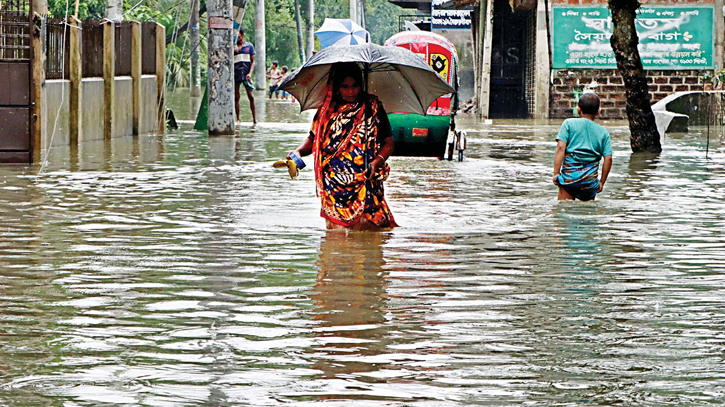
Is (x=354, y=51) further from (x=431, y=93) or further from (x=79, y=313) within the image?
(x=79, y=313)

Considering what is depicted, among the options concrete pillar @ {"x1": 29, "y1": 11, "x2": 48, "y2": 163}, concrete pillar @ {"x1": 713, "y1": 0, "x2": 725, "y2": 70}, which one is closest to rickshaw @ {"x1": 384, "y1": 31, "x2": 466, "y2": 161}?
concrete pillar @ {"x1": 29, "y1": 11, "x2": 48, "y2": 163}

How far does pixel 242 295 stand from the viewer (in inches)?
289

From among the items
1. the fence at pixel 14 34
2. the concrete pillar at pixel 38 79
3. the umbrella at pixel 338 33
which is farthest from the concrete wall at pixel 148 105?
the fence at pixel 14 34

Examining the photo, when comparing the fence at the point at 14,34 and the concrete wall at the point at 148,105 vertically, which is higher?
the fence at the point at 14,34

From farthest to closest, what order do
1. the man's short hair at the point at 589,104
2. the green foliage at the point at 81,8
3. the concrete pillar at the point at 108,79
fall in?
the green foliage at the point at 81,8, the concrete pillar at the point at 108,79, the man's short hair at the point at 589,104

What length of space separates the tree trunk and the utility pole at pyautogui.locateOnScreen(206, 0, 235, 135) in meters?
6.91

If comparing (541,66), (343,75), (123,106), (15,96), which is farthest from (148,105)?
(343,75)

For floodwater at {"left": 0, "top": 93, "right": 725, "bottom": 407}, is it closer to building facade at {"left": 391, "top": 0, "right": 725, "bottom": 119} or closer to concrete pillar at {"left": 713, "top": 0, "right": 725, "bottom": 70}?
building facade at {"left": 391, "top": 0, "right": 725, "bottom": 119}

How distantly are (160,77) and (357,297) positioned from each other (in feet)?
60.5

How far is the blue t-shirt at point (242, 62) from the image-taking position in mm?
26484

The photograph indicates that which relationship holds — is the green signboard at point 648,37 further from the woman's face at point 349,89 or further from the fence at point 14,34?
the woman's face at point 349,89

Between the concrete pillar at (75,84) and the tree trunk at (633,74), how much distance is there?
28.2 ft

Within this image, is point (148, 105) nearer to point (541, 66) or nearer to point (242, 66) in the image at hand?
point (242, 66)

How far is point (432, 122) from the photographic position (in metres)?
18.4
